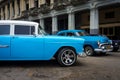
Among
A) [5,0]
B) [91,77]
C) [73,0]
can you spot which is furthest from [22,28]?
[5,0]

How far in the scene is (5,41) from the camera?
9.58 metres

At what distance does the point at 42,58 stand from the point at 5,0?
4634 centimetres

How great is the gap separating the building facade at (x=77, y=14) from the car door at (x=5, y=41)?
43.2 feet

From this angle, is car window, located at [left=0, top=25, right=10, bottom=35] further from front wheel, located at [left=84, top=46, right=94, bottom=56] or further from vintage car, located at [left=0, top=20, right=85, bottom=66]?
front wheel, located at [left=84, top=46, right=94, bottom=56]

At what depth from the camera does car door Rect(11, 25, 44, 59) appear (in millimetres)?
9641

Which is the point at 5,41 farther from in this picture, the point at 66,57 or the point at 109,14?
the point at 109,14

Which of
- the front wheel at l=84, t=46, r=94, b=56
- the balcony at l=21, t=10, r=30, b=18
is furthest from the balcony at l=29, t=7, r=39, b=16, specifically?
the front wheel at l=84, t=46, r=94, b=56

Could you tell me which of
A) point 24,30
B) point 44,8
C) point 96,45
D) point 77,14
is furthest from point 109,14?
point 24,30

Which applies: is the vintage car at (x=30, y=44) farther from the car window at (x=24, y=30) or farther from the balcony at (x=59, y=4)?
the balcony at (x=59, y=4)

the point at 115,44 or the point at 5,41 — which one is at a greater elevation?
the point at 5,41

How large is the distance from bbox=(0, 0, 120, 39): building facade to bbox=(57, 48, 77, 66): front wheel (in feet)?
39.5

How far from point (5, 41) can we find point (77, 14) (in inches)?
887

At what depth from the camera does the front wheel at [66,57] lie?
9.90 m

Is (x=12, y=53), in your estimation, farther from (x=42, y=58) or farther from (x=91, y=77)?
→ (x=91, y=77)
